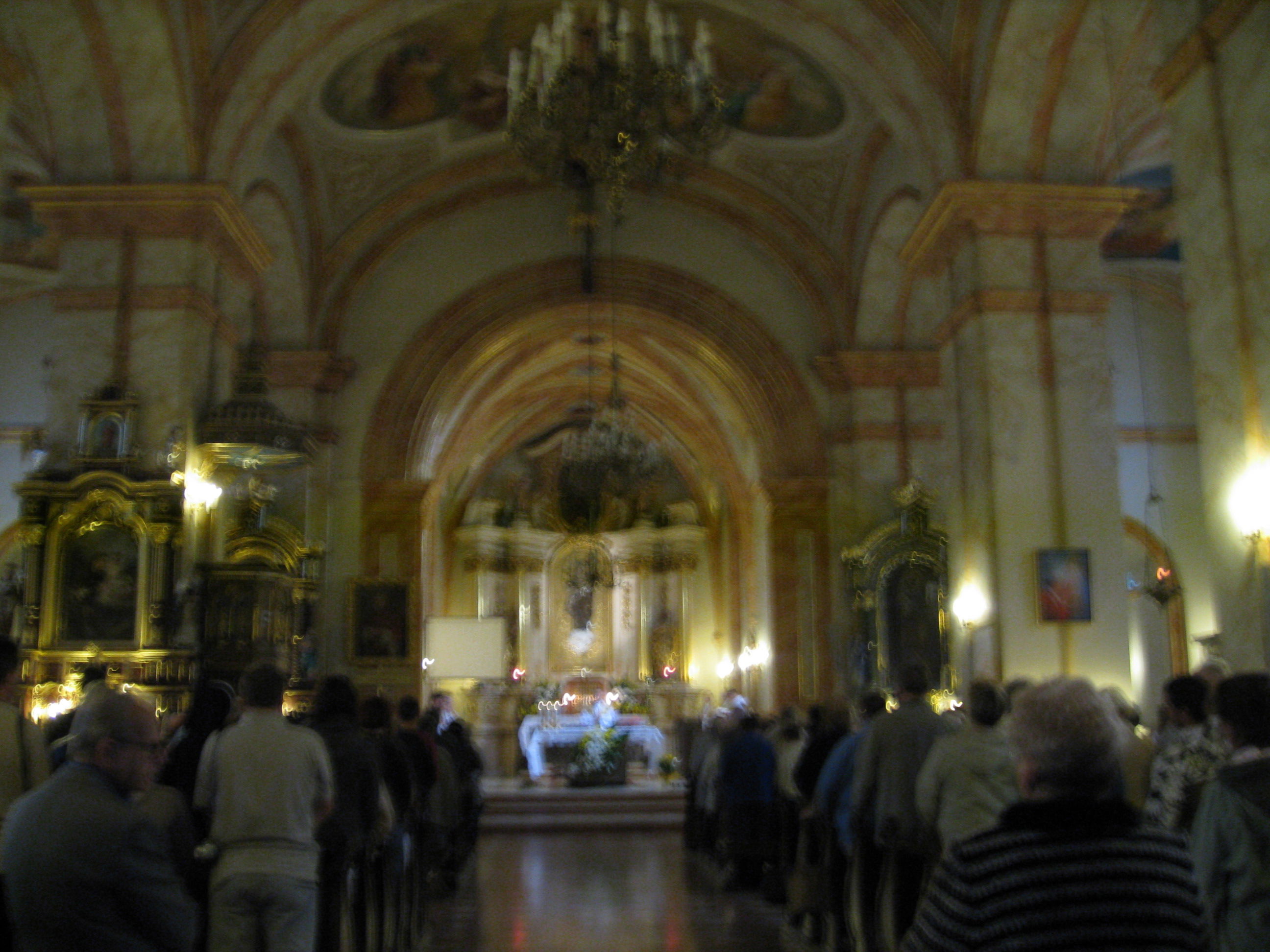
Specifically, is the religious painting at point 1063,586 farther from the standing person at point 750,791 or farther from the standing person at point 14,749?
the standing person at point 14,749

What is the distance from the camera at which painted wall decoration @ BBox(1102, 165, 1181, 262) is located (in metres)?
15.1

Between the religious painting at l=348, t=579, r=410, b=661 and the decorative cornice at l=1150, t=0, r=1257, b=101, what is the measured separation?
36.9ft

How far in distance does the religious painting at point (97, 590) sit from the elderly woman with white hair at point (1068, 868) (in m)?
8.79

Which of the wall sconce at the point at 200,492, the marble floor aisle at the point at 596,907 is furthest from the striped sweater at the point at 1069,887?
the wall sconce at the point at 200,492

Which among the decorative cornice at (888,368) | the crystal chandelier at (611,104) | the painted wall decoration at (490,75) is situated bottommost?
the decorative cornice at (888,368)

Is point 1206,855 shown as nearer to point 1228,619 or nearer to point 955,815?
point 955,815

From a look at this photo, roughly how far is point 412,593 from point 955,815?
12.3 metres

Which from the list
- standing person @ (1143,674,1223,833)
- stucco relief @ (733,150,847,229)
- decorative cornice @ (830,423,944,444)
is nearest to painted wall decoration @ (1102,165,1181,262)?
decorative cornice @ (830,423,944,444)

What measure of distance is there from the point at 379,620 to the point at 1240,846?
A: 45.3 feet

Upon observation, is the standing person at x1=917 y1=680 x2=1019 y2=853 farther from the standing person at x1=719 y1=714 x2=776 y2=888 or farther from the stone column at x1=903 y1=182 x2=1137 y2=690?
the stone column at x1=903 y1=182 x2=1137 y2=690

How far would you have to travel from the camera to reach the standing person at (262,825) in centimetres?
415

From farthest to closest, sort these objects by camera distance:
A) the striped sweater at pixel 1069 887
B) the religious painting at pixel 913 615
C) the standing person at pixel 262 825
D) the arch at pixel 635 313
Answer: the arch at pixel 635 313 < the religious painting at pixel 913 615 < the standing person at pixel 262 825 < the striped sweater at pixel 1069 887

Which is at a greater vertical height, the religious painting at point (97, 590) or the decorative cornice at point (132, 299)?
the decorative cornice at point (132, 299)

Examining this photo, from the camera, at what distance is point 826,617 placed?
1645 centimetres
